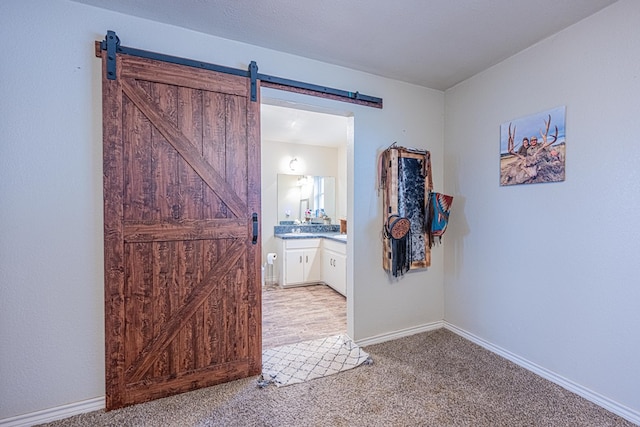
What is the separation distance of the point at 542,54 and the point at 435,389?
8.32ft

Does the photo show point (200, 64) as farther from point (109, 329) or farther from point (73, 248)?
point (109, 329)

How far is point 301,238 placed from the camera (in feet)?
14.7

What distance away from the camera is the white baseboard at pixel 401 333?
257 centimetres

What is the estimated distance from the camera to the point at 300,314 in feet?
10.9

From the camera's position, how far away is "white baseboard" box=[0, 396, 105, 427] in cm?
157

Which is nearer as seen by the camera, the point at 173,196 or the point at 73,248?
the point at 73,248

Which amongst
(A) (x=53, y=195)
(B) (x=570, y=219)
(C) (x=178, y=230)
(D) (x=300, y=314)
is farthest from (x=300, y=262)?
(B) (x=570, y=219)

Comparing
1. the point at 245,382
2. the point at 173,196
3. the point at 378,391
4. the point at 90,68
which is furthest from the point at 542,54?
the point at 245,382

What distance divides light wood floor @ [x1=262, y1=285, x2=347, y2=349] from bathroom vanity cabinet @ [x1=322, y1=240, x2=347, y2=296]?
146 mm

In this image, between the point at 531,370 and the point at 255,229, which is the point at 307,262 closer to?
the point at 255,229

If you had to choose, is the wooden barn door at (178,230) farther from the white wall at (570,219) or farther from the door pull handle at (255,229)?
the white wall at (570,219)

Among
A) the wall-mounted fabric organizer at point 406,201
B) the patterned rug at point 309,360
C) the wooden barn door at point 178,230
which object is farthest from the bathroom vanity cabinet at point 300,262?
the wooden barn door at point 178,230

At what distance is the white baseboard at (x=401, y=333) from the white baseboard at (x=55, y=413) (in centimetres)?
192

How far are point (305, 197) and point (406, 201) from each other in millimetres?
2707
